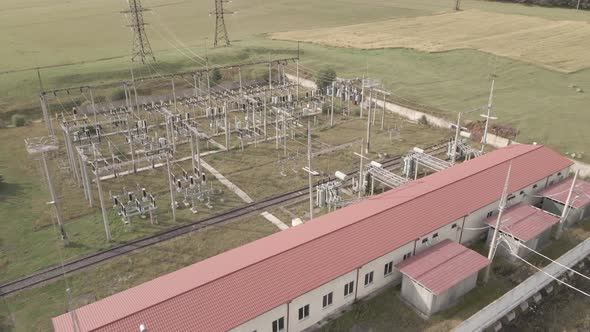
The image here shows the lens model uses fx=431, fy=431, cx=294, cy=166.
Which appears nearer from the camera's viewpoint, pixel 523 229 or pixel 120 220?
pixel 523 229

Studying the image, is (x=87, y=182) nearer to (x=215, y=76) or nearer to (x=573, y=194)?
(x=215, y=76)

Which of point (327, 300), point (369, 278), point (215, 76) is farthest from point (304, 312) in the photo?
point (215, 76)

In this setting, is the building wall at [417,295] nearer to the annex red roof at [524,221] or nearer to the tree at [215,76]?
the annex red roof at [524,221]

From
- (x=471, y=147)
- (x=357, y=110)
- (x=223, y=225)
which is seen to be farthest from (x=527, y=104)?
(x=223, y=225)

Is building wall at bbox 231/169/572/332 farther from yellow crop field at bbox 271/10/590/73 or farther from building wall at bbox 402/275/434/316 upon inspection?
yellow crop field at bbox 271/10/590/73

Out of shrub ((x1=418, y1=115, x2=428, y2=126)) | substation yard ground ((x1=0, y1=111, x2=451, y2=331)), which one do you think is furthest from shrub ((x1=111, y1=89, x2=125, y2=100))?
shrub ((x1=418, y1=115, x2=428, y2=126))
